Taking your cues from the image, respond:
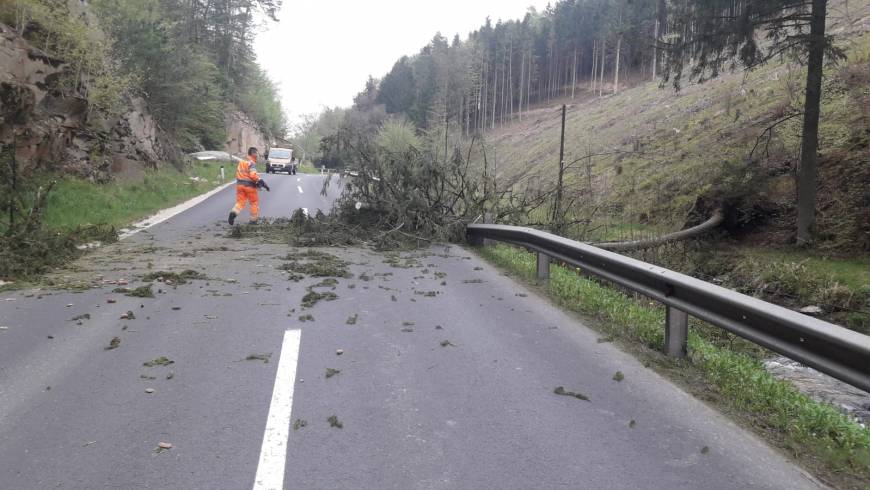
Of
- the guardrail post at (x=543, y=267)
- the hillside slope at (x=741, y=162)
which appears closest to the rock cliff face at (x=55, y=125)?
the hillside slope at (x=741, y=162)

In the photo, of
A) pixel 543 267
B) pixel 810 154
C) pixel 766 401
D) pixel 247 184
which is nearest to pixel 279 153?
pixel 247 184

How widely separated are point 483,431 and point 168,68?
31233 millimetres

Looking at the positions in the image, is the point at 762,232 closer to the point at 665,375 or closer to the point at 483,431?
the point at 665,375

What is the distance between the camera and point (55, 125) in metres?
16.5

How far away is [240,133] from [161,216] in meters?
44.7

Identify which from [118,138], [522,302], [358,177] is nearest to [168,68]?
[118,138]

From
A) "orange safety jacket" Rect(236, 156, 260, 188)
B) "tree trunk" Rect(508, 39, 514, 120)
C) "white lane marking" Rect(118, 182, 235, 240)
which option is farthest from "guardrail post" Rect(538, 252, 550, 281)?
"tree trunk" Rect(508, 39, 514, 120)

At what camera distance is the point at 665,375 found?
4.73 m

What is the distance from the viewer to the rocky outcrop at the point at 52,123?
46.3ft

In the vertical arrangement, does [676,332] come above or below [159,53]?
below

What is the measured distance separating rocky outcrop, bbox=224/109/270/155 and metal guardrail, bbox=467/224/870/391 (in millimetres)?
50007

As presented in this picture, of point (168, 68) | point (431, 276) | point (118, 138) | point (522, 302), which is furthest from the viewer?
point (168, 68)

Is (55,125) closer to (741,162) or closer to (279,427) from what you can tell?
(279,427)

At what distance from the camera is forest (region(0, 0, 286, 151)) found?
17.7m
